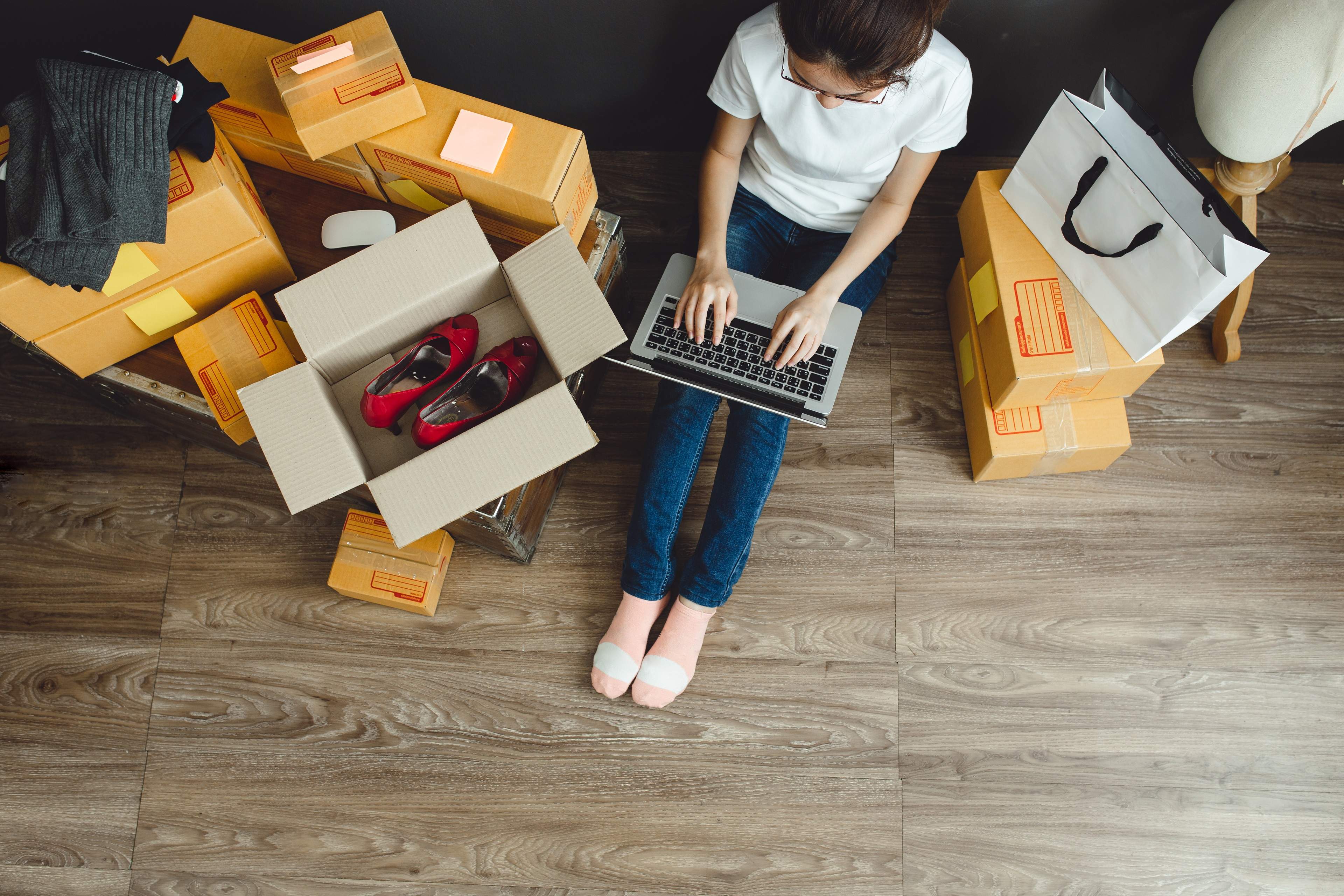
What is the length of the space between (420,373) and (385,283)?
0.44 feet

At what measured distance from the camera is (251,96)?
3.65 feet

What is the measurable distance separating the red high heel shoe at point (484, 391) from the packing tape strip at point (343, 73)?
1.31 feet

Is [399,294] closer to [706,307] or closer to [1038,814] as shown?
[706,307]

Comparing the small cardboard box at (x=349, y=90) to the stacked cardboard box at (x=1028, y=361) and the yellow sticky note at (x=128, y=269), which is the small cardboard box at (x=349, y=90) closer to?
the yellow sticky note at (x=128, y=269)

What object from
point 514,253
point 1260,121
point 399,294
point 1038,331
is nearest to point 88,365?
point 399,294

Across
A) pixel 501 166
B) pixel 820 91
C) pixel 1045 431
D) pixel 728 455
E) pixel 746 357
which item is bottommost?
pixel 728 455

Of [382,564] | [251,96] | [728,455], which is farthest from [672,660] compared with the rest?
[251,96]

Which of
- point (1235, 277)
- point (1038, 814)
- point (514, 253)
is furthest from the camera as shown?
point (1038, 814)

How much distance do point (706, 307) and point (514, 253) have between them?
31cm

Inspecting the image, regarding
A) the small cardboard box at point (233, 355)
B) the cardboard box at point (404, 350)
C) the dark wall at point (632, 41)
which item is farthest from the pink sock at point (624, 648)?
Answer: the dark wall at point (632, 41)

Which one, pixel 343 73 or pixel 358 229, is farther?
Answer: pixel 358 229

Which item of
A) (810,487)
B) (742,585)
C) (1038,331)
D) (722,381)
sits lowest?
(742,585)

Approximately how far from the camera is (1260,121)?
119 cm

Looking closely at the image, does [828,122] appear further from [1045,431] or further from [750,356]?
[1045,431]
